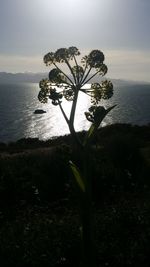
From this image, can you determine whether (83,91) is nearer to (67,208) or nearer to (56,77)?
(56,77)

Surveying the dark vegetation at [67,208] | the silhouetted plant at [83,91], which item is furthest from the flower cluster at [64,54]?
the dark vegetation at [67,208]

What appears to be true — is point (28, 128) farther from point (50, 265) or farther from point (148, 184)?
point (50, 265)

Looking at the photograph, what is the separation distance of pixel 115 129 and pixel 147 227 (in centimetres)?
3128

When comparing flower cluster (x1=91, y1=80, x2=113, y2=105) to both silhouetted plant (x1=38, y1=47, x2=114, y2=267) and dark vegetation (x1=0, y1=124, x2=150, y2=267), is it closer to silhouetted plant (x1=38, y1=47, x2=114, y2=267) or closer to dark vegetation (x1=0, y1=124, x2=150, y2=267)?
silhouetted plant (x1=38, y1=47, x2=114, y2=267)

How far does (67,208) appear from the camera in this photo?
1684cm

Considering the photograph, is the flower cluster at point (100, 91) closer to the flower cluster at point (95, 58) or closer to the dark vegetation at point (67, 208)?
→ the flower cluster at point (95, 58)

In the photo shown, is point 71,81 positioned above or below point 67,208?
above

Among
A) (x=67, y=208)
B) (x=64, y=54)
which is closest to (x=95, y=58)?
(x=64, y=54)

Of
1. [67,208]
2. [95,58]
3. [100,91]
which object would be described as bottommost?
[67,208]

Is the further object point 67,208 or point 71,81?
point 67,208

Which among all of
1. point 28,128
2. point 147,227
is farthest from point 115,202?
point 28,128

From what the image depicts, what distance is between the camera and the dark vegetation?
10867mm

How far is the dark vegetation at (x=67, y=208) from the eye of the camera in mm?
10867

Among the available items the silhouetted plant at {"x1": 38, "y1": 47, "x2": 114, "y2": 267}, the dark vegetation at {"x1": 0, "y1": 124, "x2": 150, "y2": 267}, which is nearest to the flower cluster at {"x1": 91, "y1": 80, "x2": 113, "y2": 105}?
the silhouetted plant at {"x1": 38, "y1": 47, "x2": 114, "y2": 267}
